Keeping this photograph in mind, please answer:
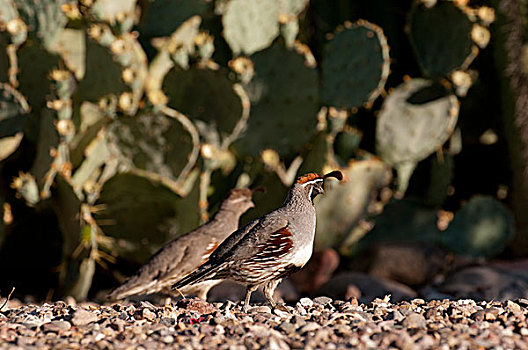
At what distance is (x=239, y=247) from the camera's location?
5020mm

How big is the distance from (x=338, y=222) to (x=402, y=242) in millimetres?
1064

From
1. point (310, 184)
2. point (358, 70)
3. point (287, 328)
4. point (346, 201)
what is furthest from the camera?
point (346, 201)

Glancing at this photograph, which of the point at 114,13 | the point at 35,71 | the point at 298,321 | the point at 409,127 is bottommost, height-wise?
the point at 409,127

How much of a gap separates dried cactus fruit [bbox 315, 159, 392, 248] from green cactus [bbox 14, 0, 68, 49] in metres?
2.85

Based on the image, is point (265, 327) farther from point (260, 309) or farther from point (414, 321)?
point (414, 321)

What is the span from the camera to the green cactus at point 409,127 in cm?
877

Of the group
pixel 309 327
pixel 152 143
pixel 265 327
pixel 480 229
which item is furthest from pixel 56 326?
pixel 480 229

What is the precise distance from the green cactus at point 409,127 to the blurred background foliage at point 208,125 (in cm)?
1

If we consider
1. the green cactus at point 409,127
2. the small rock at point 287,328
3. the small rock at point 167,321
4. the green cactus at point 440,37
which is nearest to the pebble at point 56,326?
the small rock at point 167,321

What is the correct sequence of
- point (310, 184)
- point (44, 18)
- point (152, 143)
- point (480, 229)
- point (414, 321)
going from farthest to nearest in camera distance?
point (480, 229) → point (152, 143) → point (44, 18) → point (310, 184) → point (414, 321)

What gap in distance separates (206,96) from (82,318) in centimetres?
350

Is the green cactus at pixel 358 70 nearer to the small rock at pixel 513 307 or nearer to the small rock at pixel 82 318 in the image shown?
the small rock at pixel 513 307

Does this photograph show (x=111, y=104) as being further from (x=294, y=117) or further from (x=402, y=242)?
(x=402, y=242)

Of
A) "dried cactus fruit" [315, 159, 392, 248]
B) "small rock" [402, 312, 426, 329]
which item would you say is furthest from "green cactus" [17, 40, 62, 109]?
"small rock" [402, 312, 426, 329]
